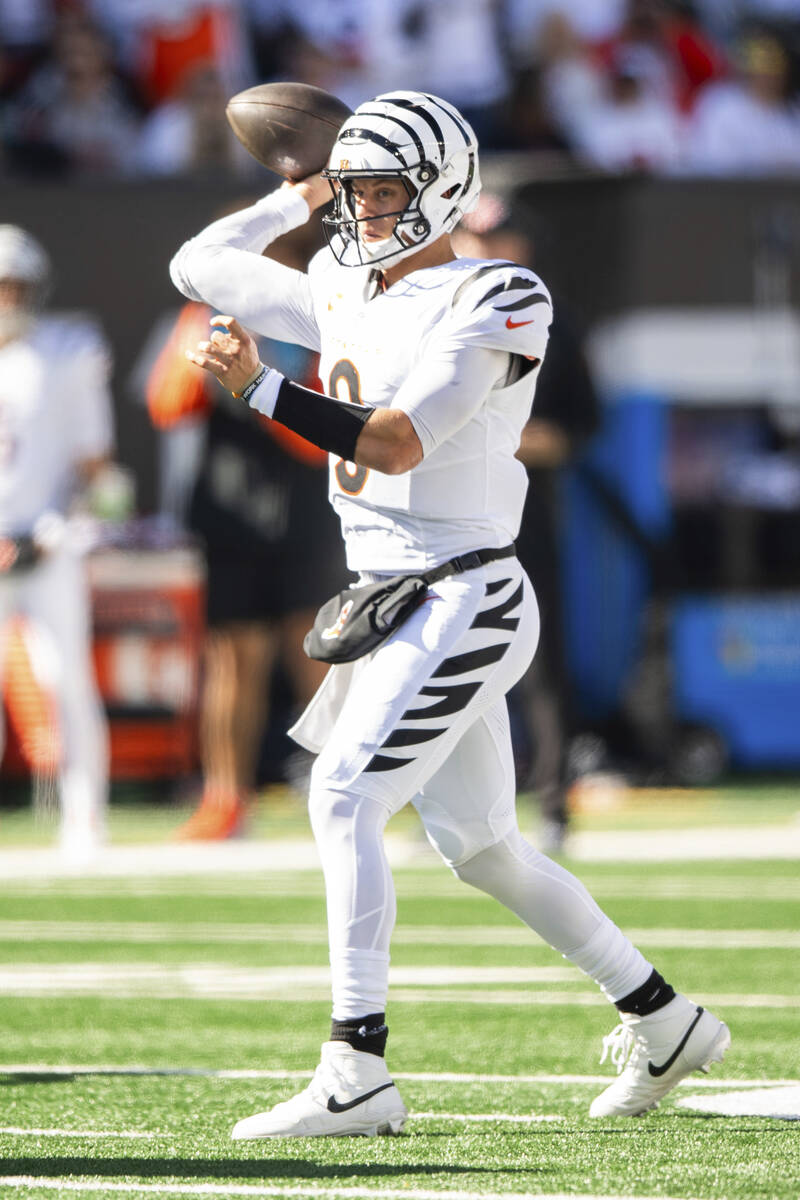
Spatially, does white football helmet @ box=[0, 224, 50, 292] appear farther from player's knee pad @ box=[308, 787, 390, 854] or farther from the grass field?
player's knee pad @ box=[308, 787, 390, 854]

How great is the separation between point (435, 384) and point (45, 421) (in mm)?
4846

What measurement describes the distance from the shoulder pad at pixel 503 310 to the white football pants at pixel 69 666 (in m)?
4.58

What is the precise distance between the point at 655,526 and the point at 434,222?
321 inches

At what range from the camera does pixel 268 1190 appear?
293cm

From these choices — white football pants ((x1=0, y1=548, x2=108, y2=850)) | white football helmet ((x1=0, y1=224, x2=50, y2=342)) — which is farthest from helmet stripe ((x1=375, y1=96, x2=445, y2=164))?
white football pants ((x1=0, y1=548, x2=108, y2=850))

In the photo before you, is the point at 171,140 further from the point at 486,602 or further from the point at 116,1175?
the point at 116,1175

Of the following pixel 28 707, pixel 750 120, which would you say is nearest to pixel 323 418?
pixel 28 707

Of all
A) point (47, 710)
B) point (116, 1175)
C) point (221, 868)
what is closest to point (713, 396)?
point (47, 710)

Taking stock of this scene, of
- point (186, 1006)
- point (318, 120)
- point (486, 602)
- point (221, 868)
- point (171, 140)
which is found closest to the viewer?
point (486, 602)

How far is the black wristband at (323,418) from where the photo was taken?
349 centimetres

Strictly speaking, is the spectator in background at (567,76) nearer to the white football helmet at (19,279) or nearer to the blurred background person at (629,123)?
the blurred background person at (629,123)

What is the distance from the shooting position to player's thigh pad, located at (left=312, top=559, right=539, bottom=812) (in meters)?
3.57

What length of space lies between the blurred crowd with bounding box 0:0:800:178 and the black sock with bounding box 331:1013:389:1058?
10.1 m

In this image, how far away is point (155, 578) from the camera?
10836 mm
